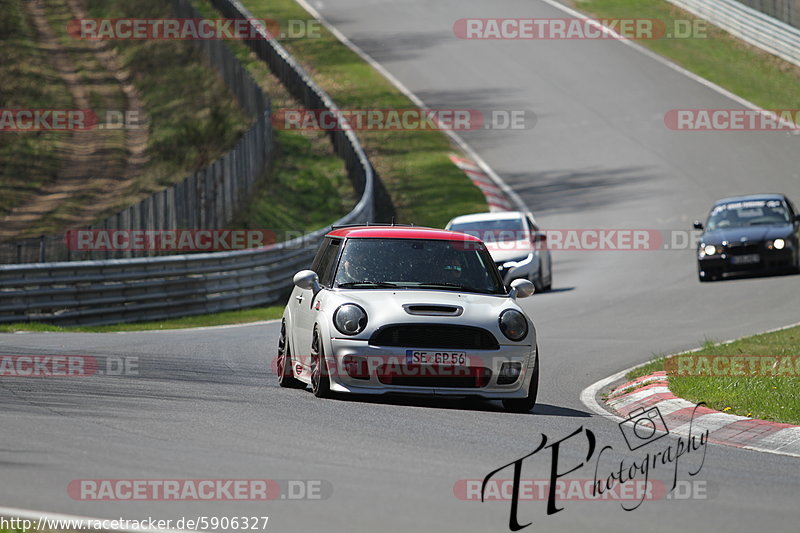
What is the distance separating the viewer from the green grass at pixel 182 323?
18.6m

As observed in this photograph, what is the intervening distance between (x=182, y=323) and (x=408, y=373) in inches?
446

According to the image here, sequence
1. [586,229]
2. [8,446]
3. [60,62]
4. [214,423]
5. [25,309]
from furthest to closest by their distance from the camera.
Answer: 1. [60,62]
2. [586,229]
3. [25,309]
4. [214,423]
5. [8,446]

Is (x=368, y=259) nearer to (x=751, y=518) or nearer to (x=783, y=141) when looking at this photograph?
(x=751, y=518)

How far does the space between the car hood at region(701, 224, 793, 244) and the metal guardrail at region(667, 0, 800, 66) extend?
874 inches

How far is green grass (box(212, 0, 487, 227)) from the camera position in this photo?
3450cm

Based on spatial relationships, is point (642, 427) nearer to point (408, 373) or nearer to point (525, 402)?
point (525, 402)

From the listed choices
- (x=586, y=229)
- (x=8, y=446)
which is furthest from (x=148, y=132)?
(x=8, y=446)

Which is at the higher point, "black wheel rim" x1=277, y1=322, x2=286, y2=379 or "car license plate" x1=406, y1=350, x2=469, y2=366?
"car license plate" x1=406, y1=350, x2=469, y2=366

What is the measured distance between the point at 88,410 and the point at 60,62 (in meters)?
47.1

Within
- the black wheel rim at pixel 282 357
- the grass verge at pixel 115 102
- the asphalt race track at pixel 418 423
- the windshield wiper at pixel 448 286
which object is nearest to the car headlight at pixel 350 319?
the asphalt race track at pixel 418 423

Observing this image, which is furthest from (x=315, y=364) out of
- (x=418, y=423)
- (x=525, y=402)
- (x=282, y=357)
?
(x=525, y=402)

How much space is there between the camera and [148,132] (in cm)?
4519
